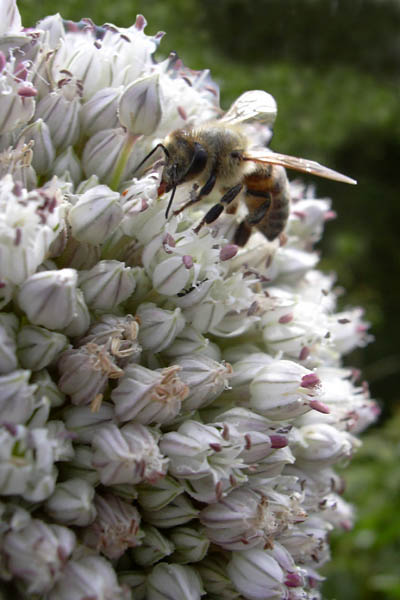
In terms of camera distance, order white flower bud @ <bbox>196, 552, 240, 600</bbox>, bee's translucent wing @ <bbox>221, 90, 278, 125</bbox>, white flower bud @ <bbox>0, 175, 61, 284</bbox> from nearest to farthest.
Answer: white flower bud @ <bbox>0, 175, 61, 284</bbox> < white flower bud @ <bbox>196, 552, 240, 600</bbox> < bee's translucent wing @ <bbox>221, 90, 278, 125</bbox>

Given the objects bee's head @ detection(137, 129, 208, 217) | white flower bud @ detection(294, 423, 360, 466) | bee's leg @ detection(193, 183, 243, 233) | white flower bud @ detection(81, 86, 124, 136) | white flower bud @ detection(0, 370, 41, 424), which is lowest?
white flower bud @ detection(294, 423, 360, 466)

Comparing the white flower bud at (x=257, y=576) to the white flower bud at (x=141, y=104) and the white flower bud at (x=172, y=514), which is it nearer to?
the white flower bud at (x=172, y=514)

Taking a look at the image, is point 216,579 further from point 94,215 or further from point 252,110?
point 252,110

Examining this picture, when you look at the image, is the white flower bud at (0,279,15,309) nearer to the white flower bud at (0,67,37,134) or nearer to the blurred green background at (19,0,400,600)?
the white flower bud at (0,67,37,134)

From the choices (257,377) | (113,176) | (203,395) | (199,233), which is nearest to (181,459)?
(203,395)

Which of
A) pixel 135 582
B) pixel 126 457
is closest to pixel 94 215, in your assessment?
pixel 126 457

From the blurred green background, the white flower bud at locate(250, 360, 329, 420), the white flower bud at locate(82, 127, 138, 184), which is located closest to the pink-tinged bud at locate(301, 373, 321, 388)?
the white flower bud at locate(250, 360, 329, 420)

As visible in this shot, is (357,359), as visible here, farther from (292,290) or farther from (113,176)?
(113,176)
